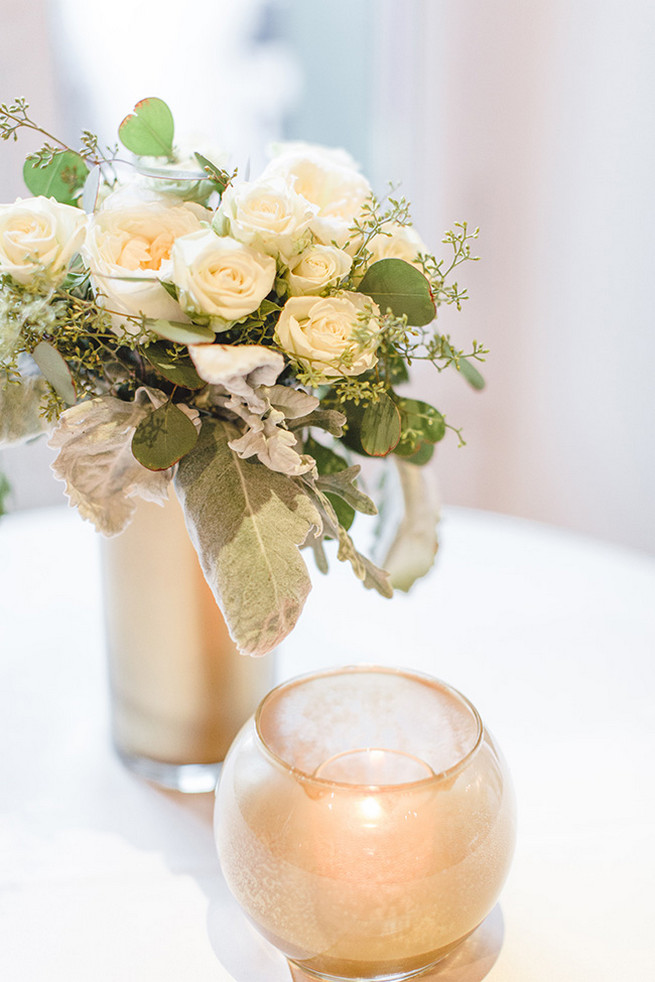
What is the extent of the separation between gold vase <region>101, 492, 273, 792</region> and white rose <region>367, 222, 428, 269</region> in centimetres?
23

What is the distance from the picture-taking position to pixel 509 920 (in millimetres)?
611

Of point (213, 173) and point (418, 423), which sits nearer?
point (213, 173)

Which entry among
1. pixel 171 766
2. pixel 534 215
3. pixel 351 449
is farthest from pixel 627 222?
pixel 171 766

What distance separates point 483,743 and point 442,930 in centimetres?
11

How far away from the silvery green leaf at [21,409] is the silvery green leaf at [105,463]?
3 cm

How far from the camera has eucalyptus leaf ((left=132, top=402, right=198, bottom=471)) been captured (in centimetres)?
57

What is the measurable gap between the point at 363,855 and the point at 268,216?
0.37 m

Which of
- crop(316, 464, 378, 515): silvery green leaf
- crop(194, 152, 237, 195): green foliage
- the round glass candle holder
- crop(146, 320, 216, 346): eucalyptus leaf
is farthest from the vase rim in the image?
crop(194, 152, 237, 195): green foliage

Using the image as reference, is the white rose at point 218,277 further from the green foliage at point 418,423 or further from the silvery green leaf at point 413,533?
the silvery green leaf at point 413,533

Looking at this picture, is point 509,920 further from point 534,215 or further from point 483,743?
point 534,215

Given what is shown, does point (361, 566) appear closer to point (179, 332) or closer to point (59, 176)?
point (179, 332)

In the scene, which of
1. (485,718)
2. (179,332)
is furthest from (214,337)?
(485,718)

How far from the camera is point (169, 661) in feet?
2.33

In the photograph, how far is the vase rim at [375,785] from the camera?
20.1 inches
